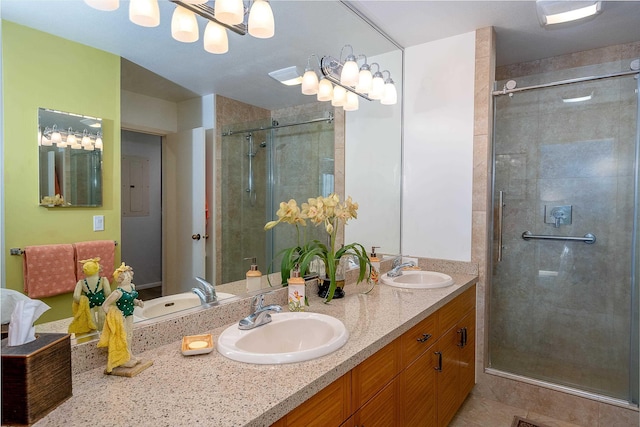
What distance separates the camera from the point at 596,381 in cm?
225

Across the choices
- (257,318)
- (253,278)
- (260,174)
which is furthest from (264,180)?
(257,318)

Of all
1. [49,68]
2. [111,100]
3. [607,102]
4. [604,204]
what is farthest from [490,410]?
[49,68]

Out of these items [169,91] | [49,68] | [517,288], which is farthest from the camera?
[517,288]

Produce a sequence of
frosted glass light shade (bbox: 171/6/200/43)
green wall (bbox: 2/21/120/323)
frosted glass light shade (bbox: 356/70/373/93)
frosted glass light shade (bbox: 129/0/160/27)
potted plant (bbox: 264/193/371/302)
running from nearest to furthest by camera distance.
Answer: green wall (bbox: 2/21/120/323) → frosted glass light shade (bbox: 129/0/160/27) → frosted glass light shade (bbox: 171/6/200/43) → potted plant (bbox: 264/193/371/302) → frosted glass light shade (bbox: 356/70/373/93)

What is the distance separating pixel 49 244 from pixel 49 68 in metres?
0.46

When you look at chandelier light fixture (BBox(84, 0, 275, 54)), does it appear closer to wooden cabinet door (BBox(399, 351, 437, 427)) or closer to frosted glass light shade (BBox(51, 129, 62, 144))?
frosted glass light shade (BBox(51, 129, 62, 144))

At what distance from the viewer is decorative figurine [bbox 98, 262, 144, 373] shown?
92cm

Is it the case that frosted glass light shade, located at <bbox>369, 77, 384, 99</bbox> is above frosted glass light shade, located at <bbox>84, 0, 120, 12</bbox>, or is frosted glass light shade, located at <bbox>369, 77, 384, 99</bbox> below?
above

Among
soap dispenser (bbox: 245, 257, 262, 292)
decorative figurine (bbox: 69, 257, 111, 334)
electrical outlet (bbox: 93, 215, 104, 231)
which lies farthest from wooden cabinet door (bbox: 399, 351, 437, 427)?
electrical outlet (bbox: 93, 215, 104, 231)

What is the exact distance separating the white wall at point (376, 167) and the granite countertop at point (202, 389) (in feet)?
3.85

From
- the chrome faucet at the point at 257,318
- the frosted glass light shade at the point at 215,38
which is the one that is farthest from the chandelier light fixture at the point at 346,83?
the chrome faucet at the point at 257,318

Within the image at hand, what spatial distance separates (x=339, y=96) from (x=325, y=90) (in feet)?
0.38

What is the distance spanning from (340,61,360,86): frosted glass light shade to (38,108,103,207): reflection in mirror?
1357 millimetres

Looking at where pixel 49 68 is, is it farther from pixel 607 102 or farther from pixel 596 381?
pixel 596 381
